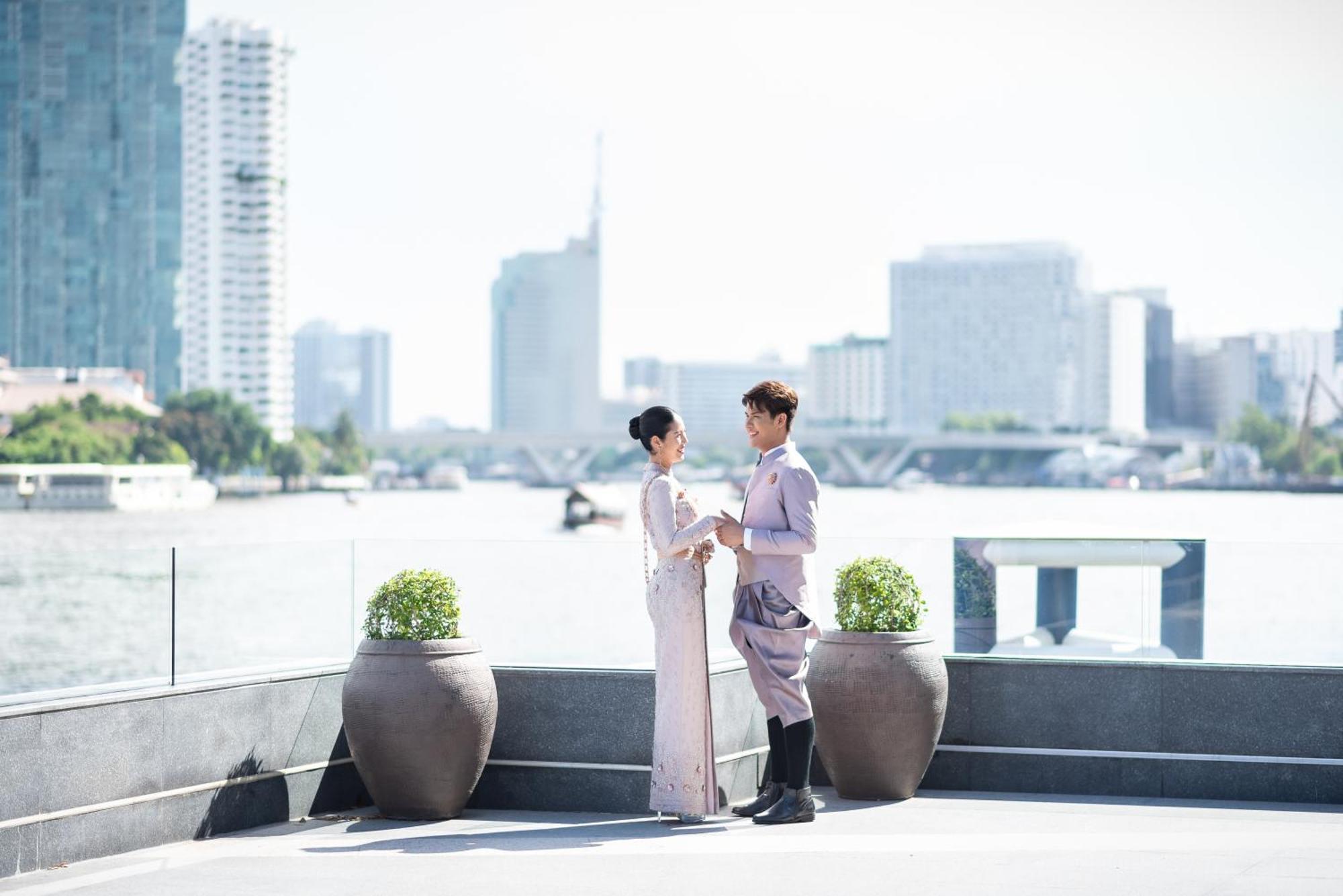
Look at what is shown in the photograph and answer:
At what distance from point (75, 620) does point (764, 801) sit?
17.5 metres

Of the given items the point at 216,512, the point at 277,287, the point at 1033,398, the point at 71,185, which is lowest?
the point at 216,512

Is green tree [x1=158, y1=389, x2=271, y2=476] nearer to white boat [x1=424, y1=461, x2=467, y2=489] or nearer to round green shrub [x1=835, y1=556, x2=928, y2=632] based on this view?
white boat [x1=424, y1=461, x2=467, y2=489]

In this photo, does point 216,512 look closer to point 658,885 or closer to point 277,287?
point 277,287

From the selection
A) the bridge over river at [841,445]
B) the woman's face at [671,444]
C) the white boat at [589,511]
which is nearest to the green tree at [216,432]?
the bridge over river at [841,445]

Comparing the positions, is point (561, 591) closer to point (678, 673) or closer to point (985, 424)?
point (678, 673)

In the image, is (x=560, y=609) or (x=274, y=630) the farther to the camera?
(x=274, y=630)

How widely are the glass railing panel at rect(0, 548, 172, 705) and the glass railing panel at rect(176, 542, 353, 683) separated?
12 centimetres

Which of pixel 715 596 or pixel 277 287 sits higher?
pixel 277 287

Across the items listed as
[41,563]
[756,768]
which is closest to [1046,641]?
[756,768]

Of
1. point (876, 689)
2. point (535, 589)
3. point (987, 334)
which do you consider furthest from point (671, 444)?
point (987, 334)

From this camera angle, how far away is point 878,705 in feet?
24.2

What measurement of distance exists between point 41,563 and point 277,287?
197073mm

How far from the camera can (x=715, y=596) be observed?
8.29 m

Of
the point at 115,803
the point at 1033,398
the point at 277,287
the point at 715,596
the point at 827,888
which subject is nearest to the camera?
the point at 827,888
